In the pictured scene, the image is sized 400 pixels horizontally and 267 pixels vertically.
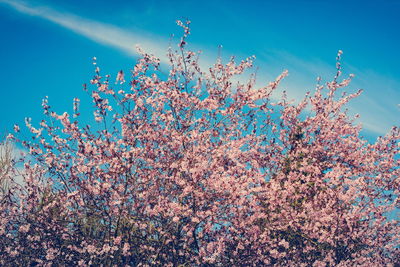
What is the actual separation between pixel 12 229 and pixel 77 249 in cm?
335

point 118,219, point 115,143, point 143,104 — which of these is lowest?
point 118,219

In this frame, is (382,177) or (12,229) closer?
(12,229)

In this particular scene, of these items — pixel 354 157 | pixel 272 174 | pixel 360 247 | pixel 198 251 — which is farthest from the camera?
pixel 354 157

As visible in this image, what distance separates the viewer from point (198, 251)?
9156 mm

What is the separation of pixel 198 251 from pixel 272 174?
5.33m

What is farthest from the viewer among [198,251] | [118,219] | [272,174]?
[272,174]

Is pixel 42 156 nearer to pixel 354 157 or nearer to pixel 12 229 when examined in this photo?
pixel 12 229

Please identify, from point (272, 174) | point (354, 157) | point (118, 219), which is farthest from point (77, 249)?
point (354, 157)

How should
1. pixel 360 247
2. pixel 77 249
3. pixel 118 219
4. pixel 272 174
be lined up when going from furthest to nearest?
1. pixel 272 174
2. pixel 360 247
3. pixel 77 249
4. pixel 118 219

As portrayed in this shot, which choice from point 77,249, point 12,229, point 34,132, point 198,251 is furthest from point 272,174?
point 12,229

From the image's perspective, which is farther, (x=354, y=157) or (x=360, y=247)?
(x=354, y=157)

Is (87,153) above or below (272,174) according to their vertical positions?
below

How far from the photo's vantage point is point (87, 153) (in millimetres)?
8477

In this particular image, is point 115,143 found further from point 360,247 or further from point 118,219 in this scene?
point 360,247
